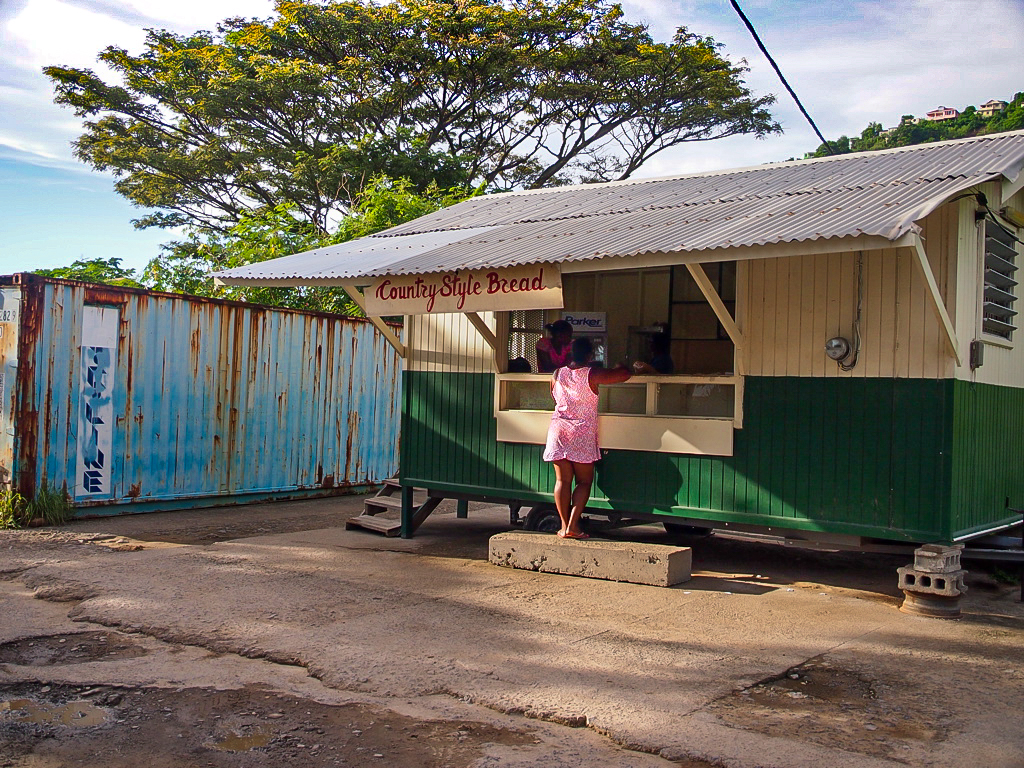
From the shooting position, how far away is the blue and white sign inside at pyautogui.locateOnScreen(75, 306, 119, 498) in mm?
10789

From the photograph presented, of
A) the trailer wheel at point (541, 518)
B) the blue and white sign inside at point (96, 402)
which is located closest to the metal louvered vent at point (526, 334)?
the trailer wheel at point (541, 518)

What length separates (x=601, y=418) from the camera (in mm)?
8859

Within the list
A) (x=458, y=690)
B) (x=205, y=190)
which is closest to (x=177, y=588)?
(x=458, y=690)

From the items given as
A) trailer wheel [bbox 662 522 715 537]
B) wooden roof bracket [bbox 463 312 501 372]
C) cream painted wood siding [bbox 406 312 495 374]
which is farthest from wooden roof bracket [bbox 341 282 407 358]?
trailer wheel [bbox 662 522 715 537]

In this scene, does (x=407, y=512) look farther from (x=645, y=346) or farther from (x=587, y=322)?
(x=645, y=346)

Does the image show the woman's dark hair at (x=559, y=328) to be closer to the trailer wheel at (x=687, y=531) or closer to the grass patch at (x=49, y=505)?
the trailer wheel at (x=687, y=531)

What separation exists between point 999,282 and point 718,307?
91.4 inches

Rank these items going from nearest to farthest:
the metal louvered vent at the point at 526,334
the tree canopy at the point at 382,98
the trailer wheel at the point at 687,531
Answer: the metal louvered vent at the point at 526,334 < the trailer wheel at the point at 687,531 < the tree canopy at the point at 382,98

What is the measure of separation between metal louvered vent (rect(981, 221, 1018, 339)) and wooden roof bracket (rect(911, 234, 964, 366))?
0.77m

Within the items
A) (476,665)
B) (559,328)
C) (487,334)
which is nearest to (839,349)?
(559,328)

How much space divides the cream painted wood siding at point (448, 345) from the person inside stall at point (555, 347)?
0.50 metres

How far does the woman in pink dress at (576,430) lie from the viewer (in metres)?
8.58

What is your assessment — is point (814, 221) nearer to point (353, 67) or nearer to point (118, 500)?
point (118, 500)

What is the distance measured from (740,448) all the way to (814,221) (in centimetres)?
207
